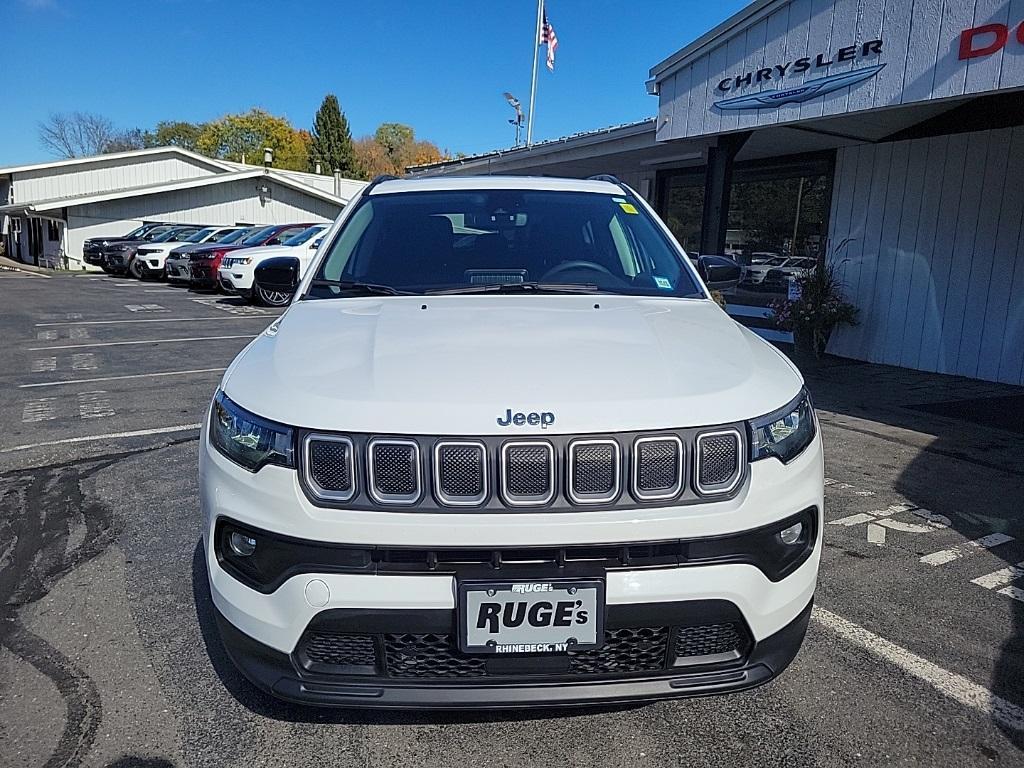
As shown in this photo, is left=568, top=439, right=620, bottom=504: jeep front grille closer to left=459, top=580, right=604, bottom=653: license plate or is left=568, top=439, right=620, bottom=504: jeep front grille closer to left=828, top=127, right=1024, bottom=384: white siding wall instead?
left=459, top=580, right=604, bottom=653: license plate

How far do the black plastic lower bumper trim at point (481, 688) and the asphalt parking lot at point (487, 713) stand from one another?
0.29 metres

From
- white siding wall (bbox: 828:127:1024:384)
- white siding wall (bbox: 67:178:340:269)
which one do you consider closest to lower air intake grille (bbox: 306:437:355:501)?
white siding wall (bbox: 828:127:1024:384)

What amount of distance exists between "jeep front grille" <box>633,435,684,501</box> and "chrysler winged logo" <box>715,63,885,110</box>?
587cm

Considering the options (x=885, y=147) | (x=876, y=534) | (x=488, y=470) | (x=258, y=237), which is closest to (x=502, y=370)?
(x=488, y=470)

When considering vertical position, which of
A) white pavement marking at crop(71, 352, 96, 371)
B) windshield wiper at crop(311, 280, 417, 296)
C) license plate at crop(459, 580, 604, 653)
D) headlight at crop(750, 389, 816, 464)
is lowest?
white pavement marking at crop(71, 352, 96, 371)

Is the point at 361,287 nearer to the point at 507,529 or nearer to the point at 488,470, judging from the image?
the point at 488,470

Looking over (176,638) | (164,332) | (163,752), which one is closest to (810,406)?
(163,752)

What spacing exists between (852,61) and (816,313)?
3186mm

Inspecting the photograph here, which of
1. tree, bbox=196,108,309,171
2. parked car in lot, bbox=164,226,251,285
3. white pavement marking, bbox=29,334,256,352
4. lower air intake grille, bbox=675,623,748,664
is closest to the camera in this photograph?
lower air intake grille, bbox=675,623,748,664

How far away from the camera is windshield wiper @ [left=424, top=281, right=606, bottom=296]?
114 inches

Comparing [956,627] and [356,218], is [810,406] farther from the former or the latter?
[356,218]

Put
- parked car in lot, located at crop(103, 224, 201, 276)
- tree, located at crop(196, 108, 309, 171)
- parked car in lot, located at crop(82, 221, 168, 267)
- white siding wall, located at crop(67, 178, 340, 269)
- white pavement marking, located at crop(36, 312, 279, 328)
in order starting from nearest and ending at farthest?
white pavement marking, located at crop(36, 312, 279, 328) → parked car in lot, located at crop(103, 224, 201, 276) → parked car in lot, located at crop(82, 221, 168, 267) → white siding wall, located at crop(67, 178, 340, 269) → tree, located at crop(196, 108, 309, 171)

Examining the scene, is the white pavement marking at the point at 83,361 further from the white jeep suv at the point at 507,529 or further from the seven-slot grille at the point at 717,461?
the seven-slot grille at the point at 717,461

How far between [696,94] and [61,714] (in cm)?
823
